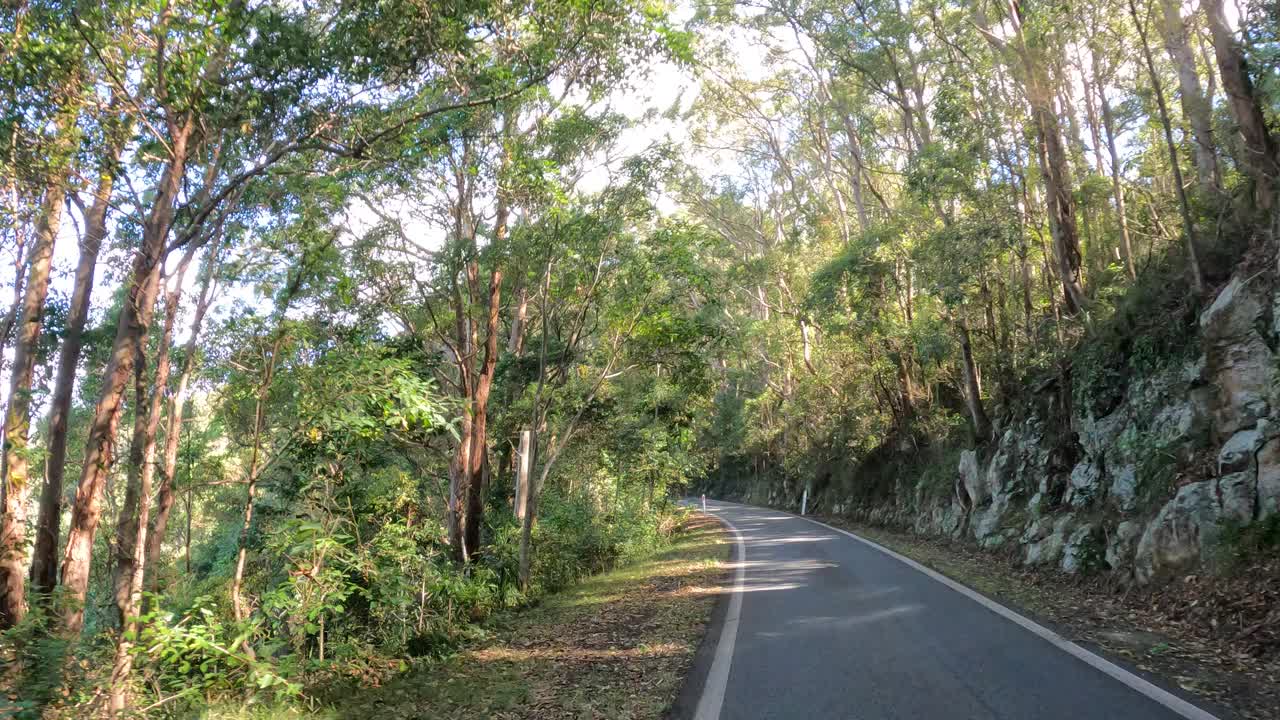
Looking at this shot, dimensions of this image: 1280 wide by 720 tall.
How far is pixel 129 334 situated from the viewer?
6.07 meters

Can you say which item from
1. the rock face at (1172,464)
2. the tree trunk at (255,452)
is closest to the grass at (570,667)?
the tree trunk at (255,452)

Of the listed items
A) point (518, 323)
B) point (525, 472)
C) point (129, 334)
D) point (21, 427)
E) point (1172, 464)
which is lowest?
point (1172, 464)

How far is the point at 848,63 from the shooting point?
17.2 meters

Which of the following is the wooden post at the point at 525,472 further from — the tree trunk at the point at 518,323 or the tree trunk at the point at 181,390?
the tree trunk at the point at 181,390

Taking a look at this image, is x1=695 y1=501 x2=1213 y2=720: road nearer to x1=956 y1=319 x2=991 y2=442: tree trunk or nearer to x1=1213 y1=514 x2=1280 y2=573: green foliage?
x1=1213 y1=514 x2=1280 y2=573: green foliage

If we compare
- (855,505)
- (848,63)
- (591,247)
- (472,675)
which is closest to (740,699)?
(472,675)

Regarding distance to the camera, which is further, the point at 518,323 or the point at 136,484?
the point at 518,323

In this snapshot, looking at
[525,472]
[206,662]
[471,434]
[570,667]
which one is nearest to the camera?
[206,662]

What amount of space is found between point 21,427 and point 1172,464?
15380 mm

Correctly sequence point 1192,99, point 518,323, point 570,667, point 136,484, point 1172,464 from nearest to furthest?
point 136,484
point 570,667
point 1172,464
point 1192,99
point 518,323

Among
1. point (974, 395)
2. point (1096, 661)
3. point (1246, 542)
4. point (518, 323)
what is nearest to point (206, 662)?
point (1096, 661)

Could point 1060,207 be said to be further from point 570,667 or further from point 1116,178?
point 570,667

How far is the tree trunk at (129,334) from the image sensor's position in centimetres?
579

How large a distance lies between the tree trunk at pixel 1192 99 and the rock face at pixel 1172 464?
366 centimetres
